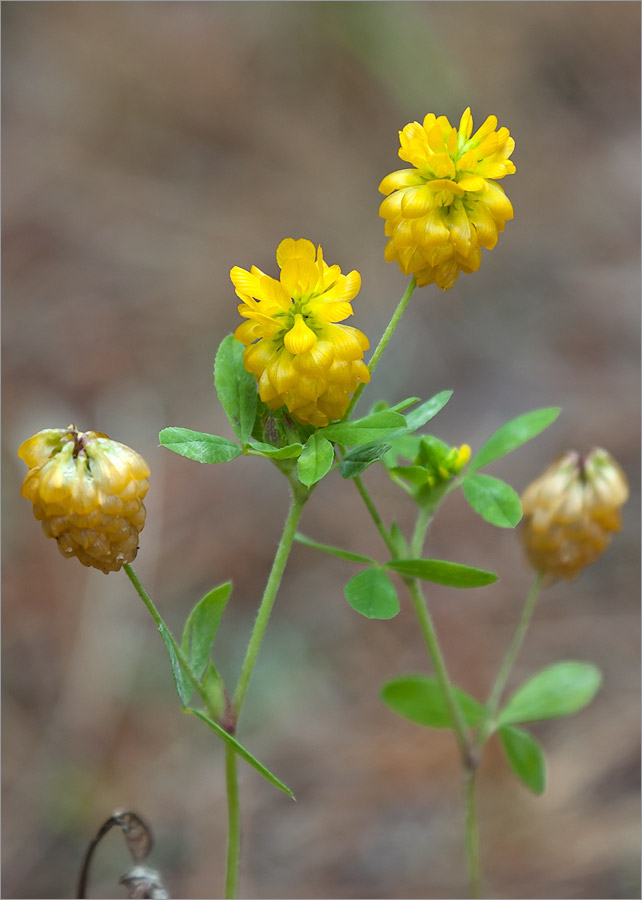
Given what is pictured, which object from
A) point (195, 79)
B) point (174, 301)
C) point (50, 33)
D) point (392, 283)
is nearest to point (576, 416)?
point (392, 283)

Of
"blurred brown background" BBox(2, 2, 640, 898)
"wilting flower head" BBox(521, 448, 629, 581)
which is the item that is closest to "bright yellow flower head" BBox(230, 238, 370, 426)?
"wilting flower head" BBox(521, 448, 629, 581)

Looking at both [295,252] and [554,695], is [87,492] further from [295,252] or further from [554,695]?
[554,695]

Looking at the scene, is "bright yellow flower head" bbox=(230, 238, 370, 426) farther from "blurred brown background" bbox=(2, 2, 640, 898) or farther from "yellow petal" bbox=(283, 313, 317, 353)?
"blurred brown background" bbox=(2, 2, 640, 898)

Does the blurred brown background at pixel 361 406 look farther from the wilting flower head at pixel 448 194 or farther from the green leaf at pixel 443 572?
the wilting flower head at pixel 448 194

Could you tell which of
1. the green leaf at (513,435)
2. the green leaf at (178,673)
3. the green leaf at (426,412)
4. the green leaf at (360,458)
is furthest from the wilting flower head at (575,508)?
the green leaf at (178,673)

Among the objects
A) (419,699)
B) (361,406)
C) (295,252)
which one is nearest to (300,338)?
(295,252)
